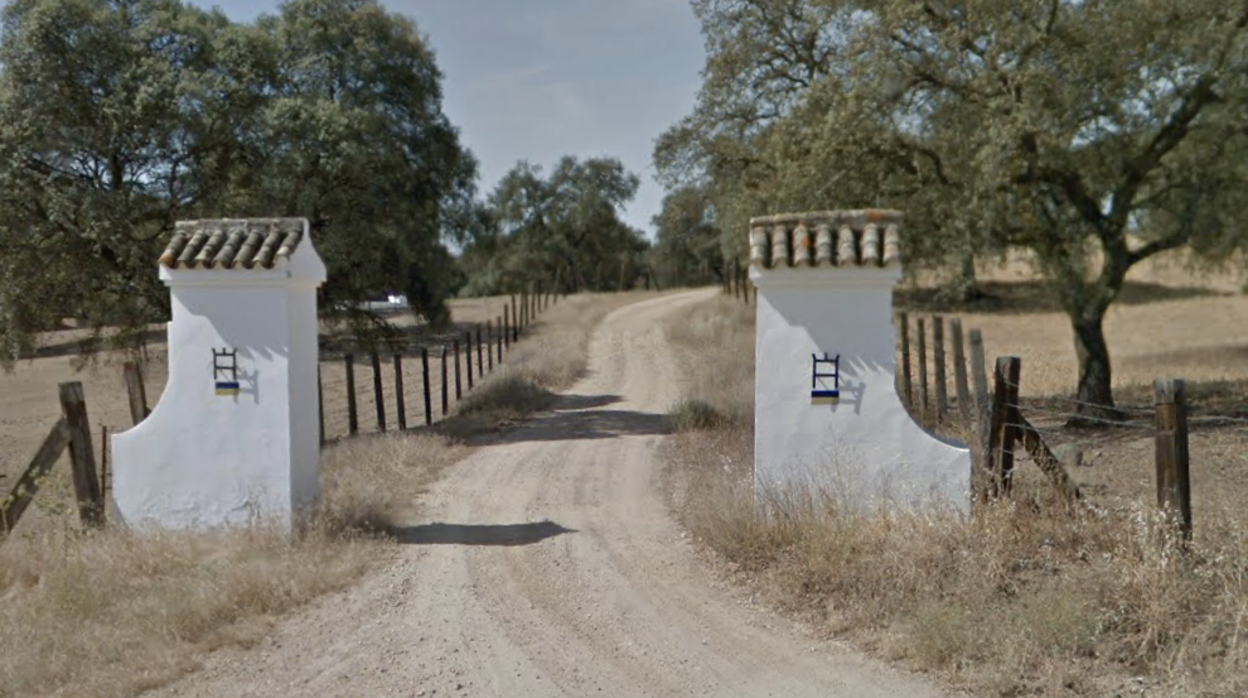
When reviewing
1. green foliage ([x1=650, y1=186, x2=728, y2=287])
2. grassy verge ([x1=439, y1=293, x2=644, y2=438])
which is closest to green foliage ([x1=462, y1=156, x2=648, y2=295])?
green foliage ([x1=650, y1=186, x2=728, y2=287])

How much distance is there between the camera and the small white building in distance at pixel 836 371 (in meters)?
8.26

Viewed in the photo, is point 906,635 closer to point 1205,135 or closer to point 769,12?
point 1205,135

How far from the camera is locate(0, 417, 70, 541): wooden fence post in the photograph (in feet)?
28.3

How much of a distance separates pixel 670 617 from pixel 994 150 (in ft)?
29.7

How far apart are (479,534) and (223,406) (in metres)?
2.65

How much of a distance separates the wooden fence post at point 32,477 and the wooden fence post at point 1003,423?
8079mm

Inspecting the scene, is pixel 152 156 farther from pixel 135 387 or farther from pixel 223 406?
pixel 223 406

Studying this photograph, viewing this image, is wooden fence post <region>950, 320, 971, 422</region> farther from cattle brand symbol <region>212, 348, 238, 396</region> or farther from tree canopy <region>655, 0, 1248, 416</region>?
cattle brand symbol <region>212, 348, 238, 396</region>

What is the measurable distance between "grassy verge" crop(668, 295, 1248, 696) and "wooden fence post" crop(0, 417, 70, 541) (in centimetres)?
592

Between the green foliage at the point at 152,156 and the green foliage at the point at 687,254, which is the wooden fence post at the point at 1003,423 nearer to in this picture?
the green foliage at the point at 152,156

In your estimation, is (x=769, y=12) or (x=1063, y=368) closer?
(x=769, y=12)

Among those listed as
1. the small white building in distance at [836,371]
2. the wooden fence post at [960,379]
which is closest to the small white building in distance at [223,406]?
the small white building in distance at [836,371]

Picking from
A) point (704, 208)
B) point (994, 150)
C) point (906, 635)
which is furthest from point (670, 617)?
point (704, 208)

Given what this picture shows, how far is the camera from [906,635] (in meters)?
6.37
